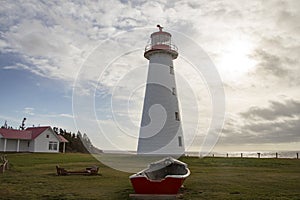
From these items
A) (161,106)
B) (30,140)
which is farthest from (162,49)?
(30,140)

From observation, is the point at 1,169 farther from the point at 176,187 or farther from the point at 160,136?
the point at 160,136

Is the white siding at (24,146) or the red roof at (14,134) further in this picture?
the white siding at (24,146)

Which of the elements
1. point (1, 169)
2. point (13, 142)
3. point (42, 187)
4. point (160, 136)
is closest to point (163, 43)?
point (160, 136)

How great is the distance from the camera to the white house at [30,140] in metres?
44.8

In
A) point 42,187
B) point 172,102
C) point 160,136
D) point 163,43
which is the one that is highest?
point 163,43

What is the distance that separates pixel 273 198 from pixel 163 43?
25554 millimetres

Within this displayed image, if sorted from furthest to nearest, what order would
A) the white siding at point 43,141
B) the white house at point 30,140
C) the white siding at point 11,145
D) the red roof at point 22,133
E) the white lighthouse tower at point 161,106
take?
the white siding at point 43,141
the white siding at point 11,145
the white house at point 30,140
the red roof at point 22,133
the white lighthouse tower at point 161,106

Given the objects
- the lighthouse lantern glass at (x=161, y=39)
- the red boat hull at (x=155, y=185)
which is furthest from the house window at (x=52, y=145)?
the red boat hull at (x=155, y=185)

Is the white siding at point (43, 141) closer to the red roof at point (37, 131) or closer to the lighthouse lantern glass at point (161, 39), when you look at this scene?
the red roof at point (37, 131)

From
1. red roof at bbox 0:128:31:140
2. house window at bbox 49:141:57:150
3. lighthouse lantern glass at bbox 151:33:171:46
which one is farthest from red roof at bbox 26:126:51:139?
lighthouse lantern glass at bbox 151:33:171:46

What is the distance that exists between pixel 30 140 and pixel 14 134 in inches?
105

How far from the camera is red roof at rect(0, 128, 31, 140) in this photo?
4428 cm

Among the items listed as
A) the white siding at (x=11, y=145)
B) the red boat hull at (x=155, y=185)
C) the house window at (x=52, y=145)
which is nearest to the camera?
the red boat hull at (x=155, y=185)

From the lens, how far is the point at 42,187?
13.3 meters
